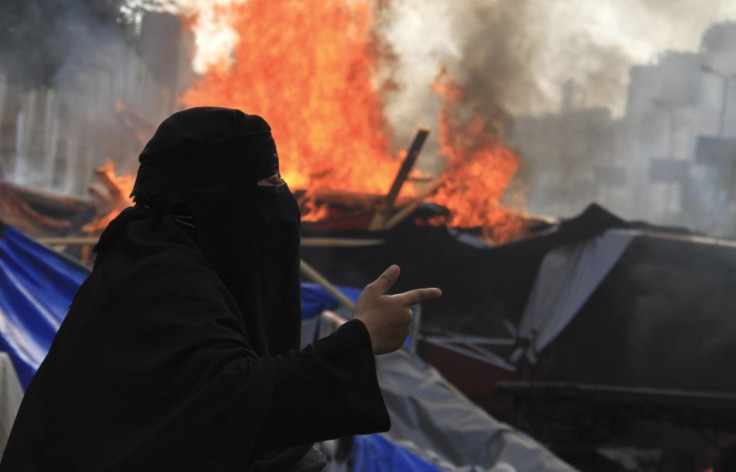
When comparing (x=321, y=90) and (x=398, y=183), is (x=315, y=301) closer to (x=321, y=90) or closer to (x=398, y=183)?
(x=398, y=183)

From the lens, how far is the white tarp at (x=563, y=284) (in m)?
11.1

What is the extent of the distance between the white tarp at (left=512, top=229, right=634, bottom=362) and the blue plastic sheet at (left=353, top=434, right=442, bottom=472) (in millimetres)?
6476

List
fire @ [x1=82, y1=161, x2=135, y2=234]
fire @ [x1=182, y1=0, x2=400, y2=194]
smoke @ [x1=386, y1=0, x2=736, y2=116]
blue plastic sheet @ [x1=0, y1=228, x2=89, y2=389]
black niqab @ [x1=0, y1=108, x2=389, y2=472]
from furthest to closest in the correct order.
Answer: smoke @ [x1=386, y1=0, x2=736, y2=116], fire @ [x1=182, y1=0, x2=400, y2=194], fire @ [x1=82, y1=161, x2=135, y2=234], blue plastic sheet @ [x1=0, y1=228, x2=89, y2=389], black niqab @ [x1=0, y1=108, x2=389, y2=472]

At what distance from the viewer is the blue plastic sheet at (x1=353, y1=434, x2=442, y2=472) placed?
507 cm

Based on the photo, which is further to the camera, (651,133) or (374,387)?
(651,133)

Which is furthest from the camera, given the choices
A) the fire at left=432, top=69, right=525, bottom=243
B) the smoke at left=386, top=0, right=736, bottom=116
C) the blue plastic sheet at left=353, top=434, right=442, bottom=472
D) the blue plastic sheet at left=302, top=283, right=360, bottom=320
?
the smoke at left=386, top=0, right=736, bottom=116

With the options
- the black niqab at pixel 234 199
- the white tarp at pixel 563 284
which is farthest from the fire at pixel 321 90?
the black niqab at pixel 234 199

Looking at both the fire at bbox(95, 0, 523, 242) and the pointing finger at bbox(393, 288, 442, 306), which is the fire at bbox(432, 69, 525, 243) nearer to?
the fire at bbox(95, 0, 523, 242)

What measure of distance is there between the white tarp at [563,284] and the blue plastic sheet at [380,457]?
648cm

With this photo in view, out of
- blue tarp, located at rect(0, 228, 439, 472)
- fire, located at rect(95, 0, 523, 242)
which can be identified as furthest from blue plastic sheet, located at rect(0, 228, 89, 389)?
fire, located at rect(95, 0, 523, 242)

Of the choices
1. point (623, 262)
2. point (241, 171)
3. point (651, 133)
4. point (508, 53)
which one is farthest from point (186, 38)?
point (651, 133)

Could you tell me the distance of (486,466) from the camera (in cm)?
554

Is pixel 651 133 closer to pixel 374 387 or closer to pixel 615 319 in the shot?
pixel 615 319

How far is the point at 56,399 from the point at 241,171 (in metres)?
0.58
